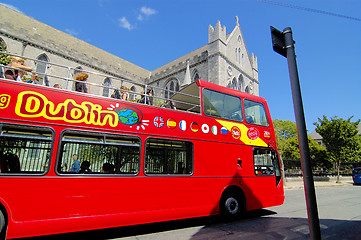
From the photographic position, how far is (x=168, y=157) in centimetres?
515

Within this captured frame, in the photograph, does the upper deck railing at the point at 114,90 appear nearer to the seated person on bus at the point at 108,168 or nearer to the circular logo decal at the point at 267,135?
the seated person on bus at the point at 108,168

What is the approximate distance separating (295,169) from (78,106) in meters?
26.6

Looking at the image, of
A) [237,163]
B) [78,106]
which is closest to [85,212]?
[78,106]

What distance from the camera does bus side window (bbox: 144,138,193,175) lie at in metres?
4.90

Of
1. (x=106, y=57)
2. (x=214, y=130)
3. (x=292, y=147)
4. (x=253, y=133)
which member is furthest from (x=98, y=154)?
(x=292, y=147)

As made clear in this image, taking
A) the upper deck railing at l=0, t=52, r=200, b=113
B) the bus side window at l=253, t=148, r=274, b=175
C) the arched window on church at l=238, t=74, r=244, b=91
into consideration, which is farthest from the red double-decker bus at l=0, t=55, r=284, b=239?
the arched window on church at l=238, t=74, r=244, b=91

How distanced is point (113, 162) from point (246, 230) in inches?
146

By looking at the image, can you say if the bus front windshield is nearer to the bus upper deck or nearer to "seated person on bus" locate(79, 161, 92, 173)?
the bus upper deck

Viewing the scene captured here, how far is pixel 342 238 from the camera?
427 cm

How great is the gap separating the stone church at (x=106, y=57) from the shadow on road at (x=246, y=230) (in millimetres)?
17492

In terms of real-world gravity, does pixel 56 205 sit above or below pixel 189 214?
above

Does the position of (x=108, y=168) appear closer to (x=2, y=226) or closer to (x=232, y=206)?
(x=2, y=226)

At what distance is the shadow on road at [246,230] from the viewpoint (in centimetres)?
444

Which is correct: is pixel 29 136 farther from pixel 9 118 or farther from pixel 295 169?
pixel 295 169
